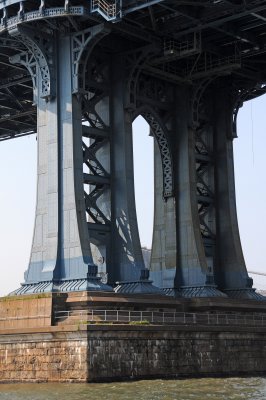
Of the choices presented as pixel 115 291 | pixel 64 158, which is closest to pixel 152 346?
pixel 115 291

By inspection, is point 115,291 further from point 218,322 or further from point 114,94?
point 114,94

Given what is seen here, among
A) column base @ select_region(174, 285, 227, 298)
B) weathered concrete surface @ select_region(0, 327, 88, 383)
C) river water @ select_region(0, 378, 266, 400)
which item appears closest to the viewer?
river water @ select_region(0, 378, 266, 400)

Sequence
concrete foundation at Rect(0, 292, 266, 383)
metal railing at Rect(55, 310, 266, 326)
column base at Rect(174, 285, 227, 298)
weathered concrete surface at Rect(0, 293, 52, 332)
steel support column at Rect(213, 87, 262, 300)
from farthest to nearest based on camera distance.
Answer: steel support column at Rect(213, 87, 262, 300)
column base at Rect(174, 285, 227, 298)
weathered concrete surface at Rect(0, 293, 52, 332)
metal railing at Rect(55, 310, 266, 326)
concrete foundation at Rect(0, 292, 266, 383)

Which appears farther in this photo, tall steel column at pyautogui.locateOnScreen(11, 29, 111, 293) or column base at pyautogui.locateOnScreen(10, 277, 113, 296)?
tall steel column at pyautogui.locateOnScreen(11, 29, 111, 293)

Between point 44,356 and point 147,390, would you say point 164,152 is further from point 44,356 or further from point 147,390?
point 147,390

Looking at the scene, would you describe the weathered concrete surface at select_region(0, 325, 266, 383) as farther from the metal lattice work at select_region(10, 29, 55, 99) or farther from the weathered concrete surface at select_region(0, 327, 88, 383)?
the metal lattice work at select_region(10, 29, 55, 99)

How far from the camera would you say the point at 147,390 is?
4691 centimetres

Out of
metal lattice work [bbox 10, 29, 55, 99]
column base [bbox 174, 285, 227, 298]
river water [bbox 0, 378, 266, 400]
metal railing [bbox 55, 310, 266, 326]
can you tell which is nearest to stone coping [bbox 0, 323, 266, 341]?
metal railing [bbox 55, 310, 266, 326]

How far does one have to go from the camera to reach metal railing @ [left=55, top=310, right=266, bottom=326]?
174 ft

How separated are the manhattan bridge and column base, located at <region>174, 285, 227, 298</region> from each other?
11 centimetres

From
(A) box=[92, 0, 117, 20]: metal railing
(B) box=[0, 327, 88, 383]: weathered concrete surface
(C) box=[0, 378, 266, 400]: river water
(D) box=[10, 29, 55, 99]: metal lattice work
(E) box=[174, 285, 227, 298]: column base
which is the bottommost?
(C) box=[0, 378, 266, 400]: river water

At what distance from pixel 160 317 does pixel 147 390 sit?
32.5 feet

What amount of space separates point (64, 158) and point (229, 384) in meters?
17.5

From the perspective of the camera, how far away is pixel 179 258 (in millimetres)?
67562
